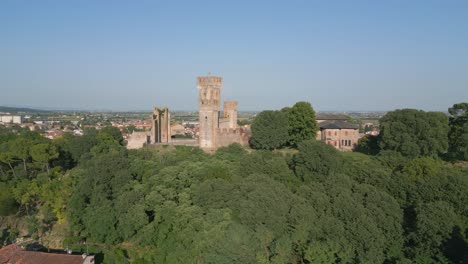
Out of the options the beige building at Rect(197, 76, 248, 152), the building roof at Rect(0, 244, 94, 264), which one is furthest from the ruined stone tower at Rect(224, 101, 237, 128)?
the building roof at Rect(0, 244, 94, 264)

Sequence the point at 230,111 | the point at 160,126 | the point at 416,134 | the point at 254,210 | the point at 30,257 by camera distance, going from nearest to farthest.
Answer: the point at 30,257 < the point at 254,210 < the point at 416,134 < the point at 230,111 < the point at 160,126

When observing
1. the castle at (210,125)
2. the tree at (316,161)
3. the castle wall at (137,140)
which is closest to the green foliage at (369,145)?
the tree at (316,161)

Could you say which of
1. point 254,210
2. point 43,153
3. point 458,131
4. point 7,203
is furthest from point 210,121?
point 458,131

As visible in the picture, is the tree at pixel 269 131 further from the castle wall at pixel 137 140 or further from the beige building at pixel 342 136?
the castle wall at pixel 137 140

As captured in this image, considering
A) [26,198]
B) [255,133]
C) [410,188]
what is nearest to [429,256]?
[410,188]

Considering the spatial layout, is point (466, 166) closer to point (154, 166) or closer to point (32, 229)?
point (154, 166)

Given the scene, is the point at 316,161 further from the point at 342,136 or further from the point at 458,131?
the point at 342,136

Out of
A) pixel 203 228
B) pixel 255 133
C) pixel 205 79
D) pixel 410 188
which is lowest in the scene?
pixel 203 228
